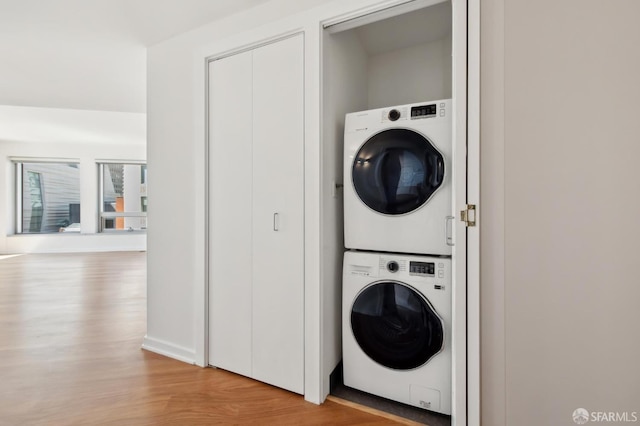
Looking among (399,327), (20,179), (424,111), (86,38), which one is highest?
(86,38)

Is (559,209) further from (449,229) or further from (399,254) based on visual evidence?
(399,254)

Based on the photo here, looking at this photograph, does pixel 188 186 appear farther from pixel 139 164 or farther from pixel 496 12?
pixel 139 164

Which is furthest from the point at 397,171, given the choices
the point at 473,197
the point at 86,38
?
the point at 86,38

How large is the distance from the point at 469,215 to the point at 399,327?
0.71 m

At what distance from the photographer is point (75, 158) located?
20.9ft

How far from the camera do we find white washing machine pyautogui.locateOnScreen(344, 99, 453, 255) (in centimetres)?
139

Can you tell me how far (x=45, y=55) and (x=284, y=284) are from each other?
111 inches

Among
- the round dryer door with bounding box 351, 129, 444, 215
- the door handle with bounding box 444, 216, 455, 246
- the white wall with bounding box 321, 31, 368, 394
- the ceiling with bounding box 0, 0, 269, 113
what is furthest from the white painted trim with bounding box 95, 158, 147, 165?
the door handle with bounding box 444, 216, 455, 246

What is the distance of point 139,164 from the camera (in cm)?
685

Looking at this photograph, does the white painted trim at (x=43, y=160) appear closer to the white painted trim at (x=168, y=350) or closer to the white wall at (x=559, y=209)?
the white painted trim at (x=168, y=350)

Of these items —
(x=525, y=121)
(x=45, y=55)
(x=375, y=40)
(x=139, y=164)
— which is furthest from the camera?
(x=139, y=164)

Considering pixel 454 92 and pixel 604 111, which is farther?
pixel 454 92

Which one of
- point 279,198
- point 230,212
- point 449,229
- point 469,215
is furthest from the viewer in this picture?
point 230,212

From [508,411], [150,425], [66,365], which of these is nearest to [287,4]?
[508,411]
